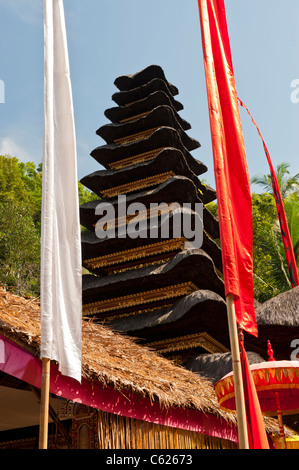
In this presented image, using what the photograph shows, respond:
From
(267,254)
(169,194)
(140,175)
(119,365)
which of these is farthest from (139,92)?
(119,365)

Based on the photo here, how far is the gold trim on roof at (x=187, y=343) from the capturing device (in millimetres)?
12766

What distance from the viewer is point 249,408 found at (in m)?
3.92

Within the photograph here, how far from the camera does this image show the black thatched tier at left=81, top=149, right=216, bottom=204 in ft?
51.4

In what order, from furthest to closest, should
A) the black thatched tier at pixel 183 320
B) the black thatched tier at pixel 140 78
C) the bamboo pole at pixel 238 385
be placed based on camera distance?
the black thatched tier at pixel 140 78
the black thatched tier at pixel 183 320
the bamboo pole at pixel 238 385

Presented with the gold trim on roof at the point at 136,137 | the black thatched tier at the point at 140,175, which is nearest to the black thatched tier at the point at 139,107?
the gold trim on roof at the point at 136,137

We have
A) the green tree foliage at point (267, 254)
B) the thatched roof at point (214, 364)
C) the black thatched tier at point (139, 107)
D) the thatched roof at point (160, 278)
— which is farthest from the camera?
the green tree foliage at point (267, 254)

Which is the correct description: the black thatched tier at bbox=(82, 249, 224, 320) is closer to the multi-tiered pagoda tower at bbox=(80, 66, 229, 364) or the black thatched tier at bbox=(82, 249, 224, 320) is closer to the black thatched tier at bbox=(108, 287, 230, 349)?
the multi-tiered pagoda tower at bbox=(80, 66, 229, 364)

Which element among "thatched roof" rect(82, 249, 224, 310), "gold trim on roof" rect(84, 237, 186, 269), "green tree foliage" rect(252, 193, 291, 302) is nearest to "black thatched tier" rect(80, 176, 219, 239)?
"gold trim on roof" rect(84, 237, 186, 269)

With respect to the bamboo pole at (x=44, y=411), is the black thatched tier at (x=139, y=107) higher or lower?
higher

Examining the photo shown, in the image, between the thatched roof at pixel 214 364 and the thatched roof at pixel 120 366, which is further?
the thatched roof at pixel 214 364

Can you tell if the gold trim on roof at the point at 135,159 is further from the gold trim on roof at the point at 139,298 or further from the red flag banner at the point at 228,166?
the red flag banner at the point at 228,166

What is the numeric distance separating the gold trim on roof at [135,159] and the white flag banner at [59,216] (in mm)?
11494

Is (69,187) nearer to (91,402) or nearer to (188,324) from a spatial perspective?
(91,402)

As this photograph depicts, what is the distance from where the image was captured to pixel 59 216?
467cm
